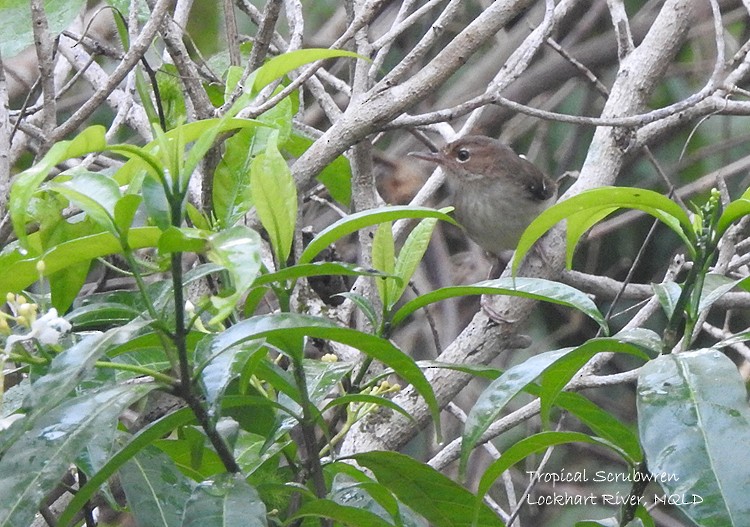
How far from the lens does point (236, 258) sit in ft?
3.92

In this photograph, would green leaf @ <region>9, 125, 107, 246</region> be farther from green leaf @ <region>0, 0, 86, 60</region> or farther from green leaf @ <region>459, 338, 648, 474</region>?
green leaf @ <region>0, 0, 86, 60</region>

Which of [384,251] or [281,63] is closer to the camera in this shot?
[281,63]

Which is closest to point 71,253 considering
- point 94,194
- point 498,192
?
point 94,194

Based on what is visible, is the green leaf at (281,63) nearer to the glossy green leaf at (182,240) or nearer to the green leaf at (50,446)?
the glossy green leaf at (182,240)

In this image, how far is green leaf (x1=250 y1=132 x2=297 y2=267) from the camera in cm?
158

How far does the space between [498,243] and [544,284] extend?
3.19 metres

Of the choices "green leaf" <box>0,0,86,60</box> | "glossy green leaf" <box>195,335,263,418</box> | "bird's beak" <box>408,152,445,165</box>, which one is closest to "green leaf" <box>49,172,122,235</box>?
"glossy green leaf" <box>195,335,263,418</box>

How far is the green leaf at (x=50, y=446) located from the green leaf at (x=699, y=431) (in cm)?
73

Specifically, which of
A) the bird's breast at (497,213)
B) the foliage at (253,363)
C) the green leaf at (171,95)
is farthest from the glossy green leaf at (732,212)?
the bird's breast at (497,213)

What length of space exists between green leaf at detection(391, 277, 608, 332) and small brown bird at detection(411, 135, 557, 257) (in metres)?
3.16

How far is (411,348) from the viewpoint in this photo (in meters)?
5.03

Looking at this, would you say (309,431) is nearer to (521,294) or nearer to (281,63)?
(521,294)

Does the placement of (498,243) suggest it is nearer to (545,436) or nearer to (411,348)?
(411,348)

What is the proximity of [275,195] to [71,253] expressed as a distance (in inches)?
13.0
